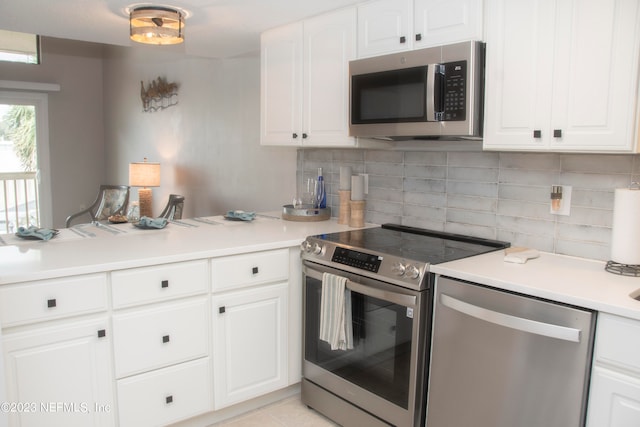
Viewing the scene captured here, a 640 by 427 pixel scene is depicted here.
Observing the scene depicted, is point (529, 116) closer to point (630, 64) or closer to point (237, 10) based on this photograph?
point (630, 64)

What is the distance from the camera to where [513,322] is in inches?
69.1

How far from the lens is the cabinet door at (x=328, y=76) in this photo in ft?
8.87

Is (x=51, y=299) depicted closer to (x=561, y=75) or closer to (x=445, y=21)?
(x=445, y=21)

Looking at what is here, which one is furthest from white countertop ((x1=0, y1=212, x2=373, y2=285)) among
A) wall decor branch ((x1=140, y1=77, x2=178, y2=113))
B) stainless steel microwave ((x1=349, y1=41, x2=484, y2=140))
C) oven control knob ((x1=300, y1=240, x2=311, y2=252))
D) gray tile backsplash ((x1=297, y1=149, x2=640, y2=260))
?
wall decor branch ((x1=140, y1=77, x2=178, y2=113))

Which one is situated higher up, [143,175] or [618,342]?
[143,175]

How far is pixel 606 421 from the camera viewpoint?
1.59 meters

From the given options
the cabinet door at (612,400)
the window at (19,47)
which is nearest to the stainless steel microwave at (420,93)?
the cabinet door at (612,400)

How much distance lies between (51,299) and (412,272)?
1.40 m

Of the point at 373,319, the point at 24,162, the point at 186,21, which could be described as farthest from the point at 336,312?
the point at 24,162

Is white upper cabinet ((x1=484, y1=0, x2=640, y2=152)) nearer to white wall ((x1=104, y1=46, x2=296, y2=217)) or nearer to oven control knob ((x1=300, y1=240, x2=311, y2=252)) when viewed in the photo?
oven control knob ((x1=300, y1=240, x2=311, y2=252))

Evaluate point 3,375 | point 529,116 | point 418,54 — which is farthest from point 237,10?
A: point 3,375

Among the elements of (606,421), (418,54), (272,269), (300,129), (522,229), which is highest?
(418,54)

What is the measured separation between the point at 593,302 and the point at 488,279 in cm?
36

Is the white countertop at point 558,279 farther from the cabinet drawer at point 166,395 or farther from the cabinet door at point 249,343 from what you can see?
the cabinet drawer at point 166,395
